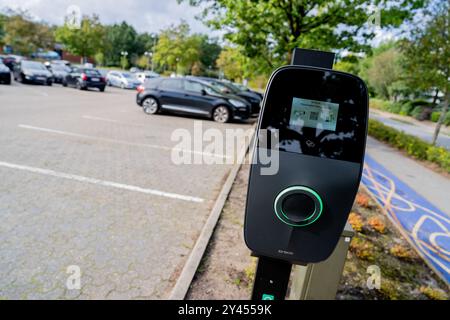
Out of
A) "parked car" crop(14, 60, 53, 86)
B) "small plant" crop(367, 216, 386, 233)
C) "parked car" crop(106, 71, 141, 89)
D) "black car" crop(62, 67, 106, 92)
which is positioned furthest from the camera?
"parked car" crop(106, 71, 141, 89)

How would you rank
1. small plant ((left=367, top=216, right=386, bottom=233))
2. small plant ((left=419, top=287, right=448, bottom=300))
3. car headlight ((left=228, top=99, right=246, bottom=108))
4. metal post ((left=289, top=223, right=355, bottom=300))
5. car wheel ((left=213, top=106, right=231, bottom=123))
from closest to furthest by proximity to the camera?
metal post ((left=289, top=223, right=355, bottom=300))
small plant ((left=419, top=287, right=448, bottom=300))
small plant ((left=367, top=216, right=386, bottom=233))
car wheel ((left=213, top=106, right=231, bottom=123))
car headlight ((left=228, top=99, right=246, bottom=108))

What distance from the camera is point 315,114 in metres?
1.16

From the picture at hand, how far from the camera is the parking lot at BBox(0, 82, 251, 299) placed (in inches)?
103

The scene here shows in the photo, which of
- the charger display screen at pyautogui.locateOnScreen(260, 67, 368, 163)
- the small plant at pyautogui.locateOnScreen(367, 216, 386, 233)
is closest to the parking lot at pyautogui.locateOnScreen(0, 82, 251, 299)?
the charger display screen at pyautogui.locateOnScreen(260, 67, 368, 163)

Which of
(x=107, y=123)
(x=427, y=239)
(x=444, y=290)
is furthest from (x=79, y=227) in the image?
(x=107, y=123)

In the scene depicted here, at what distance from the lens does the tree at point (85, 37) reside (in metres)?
36.7

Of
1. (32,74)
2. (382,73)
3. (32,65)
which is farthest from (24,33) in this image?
(382,73)

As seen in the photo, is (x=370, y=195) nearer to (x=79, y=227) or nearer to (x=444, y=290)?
(x=444, y=290)

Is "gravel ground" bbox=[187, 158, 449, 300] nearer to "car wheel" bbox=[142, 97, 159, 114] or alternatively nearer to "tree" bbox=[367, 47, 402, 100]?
"car wheel" bbox=[142, 97, 159, 114]

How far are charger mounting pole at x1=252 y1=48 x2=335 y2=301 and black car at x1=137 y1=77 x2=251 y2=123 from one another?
11122 millimetres

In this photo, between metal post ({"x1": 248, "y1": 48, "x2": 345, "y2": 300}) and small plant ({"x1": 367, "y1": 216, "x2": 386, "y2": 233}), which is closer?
metal post ({"x1": 248, "y1": 48, "x2": 345, "y2": 300})

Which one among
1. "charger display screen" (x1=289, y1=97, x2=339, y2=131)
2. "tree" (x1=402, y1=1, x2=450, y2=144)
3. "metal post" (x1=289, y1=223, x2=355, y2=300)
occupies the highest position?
"tree" (x1=402, y1=1, x2=450, y2=144)

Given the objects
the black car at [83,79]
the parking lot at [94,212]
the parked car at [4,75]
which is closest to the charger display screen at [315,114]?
the parking lot at [94,212]
